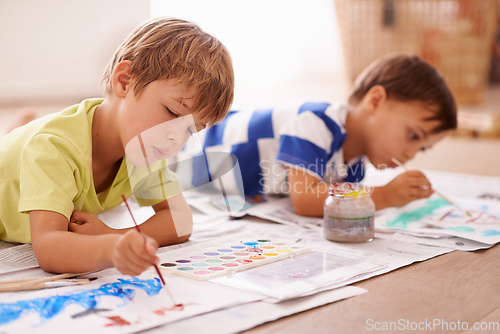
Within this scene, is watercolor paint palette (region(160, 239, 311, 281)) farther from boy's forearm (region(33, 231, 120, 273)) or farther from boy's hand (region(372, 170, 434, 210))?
boy's hand (region(372, 170, 434, 210))

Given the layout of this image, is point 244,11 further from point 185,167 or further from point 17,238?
point 17,238

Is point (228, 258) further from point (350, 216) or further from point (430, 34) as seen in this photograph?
point (430, 34)

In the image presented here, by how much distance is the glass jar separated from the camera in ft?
2.97

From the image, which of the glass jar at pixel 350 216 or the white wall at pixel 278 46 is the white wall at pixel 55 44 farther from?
the glass jar at pixel 350 216

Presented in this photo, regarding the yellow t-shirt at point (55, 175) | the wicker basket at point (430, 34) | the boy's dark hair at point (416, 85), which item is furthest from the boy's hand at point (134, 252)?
the wicker basket at point (430, 34)

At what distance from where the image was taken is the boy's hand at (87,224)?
782 millimetres

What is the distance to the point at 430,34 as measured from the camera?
8.71ft

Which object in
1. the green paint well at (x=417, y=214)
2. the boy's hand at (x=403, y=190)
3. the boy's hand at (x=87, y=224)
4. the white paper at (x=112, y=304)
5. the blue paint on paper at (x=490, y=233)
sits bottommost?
the green paint well at (x=417, y=214)

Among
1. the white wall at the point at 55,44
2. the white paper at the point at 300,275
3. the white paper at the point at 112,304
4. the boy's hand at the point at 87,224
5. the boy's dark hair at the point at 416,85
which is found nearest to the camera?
the white paper at the point at 112,304

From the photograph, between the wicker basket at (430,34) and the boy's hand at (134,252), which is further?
the wicker basket at (430,34)

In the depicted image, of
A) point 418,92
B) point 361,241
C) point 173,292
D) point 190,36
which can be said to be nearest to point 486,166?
point 418,92

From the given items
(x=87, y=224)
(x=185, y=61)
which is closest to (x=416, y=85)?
(x=185, y=61)

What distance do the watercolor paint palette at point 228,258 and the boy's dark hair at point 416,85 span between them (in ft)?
1.53

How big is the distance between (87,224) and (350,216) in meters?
0.40
